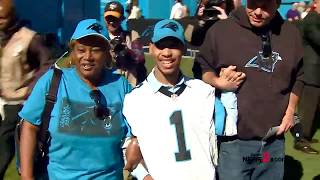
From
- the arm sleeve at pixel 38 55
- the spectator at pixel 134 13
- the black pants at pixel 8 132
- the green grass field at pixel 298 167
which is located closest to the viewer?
the arm sleeve at pixel 38 55

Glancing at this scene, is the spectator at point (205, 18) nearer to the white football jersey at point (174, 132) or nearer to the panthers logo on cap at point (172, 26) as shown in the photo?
the panthers logo on cap at point (172, 26)

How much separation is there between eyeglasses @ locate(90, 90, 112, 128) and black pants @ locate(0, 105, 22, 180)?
161cm

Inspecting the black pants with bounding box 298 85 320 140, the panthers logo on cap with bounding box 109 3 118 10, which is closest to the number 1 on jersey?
the panthers logo on cap with bounding box 109 3 118 10

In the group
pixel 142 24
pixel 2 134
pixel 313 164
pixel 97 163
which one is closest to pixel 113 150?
pixel 97 163

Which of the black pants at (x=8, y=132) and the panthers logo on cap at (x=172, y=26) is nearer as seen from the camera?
the panthers logo on cap at (x=172, y=26)

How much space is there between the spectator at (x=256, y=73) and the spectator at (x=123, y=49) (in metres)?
1.99

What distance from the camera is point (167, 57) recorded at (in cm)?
317

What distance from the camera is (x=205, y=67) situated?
363 centimetres

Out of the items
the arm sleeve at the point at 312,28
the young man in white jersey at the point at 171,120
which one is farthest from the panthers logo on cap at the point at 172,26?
the arm sleeve at the point at 312,28

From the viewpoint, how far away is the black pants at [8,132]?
4.65 metres

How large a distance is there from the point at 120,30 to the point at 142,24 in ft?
43.0

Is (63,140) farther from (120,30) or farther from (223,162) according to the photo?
(120,30)

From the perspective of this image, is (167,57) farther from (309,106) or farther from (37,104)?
(309,106)

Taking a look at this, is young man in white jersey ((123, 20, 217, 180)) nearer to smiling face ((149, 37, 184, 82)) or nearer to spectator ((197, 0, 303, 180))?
smiling face ((149, 37, 184, 82))
